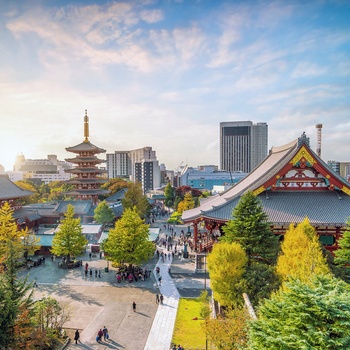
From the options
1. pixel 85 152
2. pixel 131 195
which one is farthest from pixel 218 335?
pixel 85 152

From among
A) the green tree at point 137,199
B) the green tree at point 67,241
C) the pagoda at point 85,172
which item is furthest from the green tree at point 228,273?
the pagoda at point 85,172

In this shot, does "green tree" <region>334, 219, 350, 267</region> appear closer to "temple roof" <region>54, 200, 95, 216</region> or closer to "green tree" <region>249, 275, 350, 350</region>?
"green tree" <region>249, 275, 350, 350</region>

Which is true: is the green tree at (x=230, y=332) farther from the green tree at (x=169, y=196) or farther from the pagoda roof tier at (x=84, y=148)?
the green tree at (x=169, y=196)

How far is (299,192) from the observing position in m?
30.4

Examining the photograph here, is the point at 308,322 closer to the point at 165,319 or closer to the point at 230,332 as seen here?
the point at 230,332

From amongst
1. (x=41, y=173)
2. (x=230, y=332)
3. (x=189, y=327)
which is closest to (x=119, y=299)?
(x=189, y=327)

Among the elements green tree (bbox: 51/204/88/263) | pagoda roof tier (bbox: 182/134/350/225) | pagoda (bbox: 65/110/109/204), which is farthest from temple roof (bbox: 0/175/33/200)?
pagoda roof tier (bbox: 182/134/350/225)

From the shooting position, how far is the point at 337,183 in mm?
29547

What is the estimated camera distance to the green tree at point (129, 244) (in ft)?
103

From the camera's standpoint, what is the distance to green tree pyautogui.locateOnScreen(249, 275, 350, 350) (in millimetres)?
7891

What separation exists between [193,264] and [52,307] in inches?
753

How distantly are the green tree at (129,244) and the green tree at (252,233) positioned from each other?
11469mm

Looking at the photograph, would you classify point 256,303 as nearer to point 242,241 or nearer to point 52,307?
point 242,241

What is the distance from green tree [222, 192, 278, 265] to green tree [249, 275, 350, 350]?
44.0 feet
